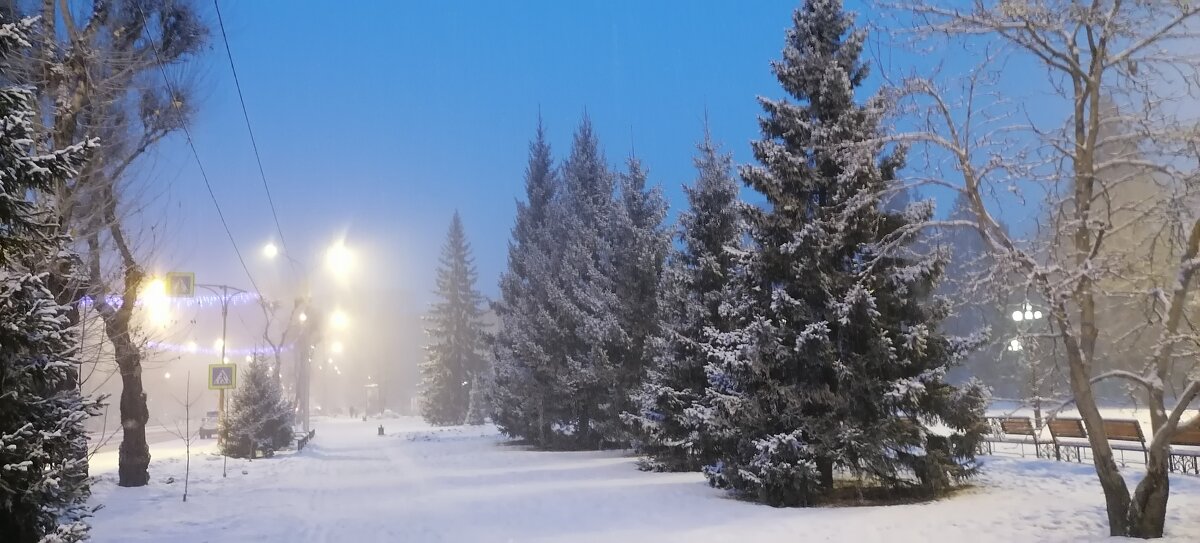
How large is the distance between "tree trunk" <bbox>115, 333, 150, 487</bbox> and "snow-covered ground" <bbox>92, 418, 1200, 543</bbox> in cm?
54

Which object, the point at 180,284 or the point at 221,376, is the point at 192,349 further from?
the point at 221,376

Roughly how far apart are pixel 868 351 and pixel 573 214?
1893cm

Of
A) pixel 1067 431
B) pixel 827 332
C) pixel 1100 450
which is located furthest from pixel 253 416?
pixel 1100 450

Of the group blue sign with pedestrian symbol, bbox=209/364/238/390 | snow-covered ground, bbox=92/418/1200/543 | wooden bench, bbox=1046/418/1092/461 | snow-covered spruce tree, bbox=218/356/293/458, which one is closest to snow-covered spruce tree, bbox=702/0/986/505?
snow-covered ground, bbox=92/418/1200/543

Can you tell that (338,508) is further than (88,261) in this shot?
No

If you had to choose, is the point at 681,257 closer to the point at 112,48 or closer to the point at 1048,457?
the point at 1048,457

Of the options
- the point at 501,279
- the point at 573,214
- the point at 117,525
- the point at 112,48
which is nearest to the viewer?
the point at 117,525

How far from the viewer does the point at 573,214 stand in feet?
101

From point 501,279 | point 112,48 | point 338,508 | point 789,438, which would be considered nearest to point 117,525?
point 338,508

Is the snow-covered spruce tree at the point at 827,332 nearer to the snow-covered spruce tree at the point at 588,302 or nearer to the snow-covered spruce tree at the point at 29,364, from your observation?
the snow-covered spruce tree at the point at 588,302

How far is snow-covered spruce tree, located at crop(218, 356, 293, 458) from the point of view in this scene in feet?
87.0

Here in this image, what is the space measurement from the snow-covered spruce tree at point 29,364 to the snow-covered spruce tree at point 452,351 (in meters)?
45.4

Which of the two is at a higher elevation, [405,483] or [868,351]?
[868,351]

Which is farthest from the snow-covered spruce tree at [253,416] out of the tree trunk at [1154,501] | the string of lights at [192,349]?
the tree trunk at [1154,501]
